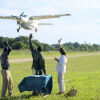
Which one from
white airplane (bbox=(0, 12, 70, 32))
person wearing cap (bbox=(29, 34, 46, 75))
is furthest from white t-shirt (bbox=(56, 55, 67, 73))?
white airplane (bbox=(0, 12, 70, 32))

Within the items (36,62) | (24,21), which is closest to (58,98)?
(36,62)

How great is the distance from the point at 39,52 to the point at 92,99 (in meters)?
2.53

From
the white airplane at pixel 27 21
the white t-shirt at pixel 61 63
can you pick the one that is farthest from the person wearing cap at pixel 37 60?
the white airplane at pixel 27 21

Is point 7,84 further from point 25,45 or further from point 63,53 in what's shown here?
point 25,45

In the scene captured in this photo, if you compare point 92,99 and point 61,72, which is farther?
point 61,72

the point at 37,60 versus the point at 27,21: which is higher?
the point at 27,21

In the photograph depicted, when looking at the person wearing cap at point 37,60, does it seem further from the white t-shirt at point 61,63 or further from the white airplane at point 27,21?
the white airplane at point 27,21

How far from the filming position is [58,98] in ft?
30.5

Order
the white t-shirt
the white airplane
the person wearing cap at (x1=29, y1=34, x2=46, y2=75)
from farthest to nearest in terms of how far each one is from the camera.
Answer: the white airplane
the person wearing cap at (x1=29, y1=34, x2=46, y2=75)
the white t-shirt

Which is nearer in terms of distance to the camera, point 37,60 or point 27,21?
point 37,60

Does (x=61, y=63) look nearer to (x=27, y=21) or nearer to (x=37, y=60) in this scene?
(x=37, y=60)

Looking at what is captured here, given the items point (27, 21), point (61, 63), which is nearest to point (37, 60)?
point (61, 63)

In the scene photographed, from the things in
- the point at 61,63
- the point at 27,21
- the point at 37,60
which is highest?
the point at 27,21

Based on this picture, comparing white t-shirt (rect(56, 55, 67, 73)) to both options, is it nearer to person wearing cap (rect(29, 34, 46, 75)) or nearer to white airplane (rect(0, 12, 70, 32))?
person wearing cap (rect(29, 34, 46, 75))
